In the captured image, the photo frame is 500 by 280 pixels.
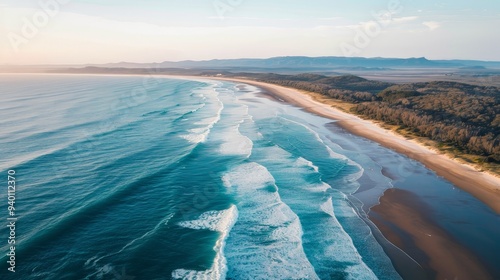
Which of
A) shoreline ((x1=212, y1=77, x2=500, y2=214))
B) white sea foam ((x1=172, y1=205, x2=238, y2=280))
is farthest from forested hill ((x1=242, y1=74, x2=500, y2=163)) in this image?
white sea foam ((x1=172, y1=205, x2=238, y2=280))

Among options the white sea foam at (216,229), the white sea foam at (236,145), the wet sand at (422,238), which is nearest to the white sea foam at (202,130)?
the white sea foam at (236,145)

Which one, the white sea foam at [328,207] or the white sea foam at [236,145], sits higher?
the white sea foam at [328,207]

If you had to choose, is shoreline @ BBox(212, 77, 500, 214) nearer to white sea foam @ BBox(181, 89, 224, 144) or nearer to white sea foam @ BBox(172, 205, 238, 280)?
white sea foam @ BBox(172, 205, 238, 280)

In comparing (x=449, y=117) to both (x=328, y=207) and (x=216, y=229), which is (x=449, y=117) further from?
(x=216, y=229)

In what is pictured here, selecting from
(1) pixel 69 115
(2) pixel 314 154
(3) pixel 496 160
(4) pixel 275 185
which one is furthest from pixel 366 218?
(1) pixel 69 115

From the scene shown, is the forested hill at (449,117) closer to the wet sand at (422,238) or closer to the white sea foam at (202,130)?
the wet sand at (422,238)

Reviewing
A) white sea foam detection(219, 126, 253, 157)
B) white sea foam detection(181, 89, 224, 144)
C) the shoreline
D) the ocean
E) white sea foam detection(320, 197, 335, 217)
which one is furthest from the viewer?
white sea foam detection(181, 89, 224, 144)

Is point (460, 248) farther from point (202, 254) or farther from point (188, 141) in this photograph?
point (188, 141)
